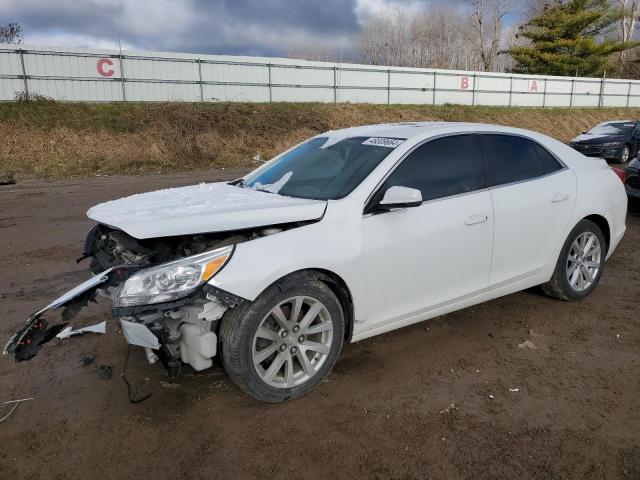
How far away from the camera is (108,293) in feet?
10.1

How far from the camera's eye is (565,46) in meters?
43.6

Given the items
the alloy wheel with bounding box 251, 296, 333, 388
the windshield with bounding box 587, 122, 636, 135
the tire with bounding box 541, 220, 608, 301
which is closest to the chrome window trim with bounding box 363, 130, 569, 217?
the tire with bounding box 541, 220, 608, 301

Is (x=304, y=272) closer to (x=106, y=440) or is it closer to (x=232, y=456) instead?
(x=232, y=456)

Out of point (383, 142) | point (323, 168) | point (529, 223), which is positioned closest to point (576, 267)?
point (529, 223)

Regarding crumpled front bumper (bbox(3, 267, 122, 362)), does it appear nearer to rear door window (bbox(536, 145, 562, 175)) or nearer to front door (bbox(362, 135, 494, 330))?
front door (bbox(362, 135, 494, 330))

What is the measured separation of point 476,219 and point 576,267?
154 cm

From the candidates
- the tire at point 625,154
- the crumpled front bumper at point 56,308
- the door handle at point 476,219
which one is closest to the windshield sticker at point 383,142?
the door handle at point 476,219

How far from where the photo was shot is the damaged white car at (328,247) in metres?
2.90

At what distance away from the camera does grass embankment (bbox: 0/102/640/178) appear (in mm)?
17062

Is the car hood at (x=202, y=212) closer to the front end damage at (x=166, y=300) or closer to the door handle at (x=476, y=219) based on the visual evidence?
the front end damage at (x=166, y=300)

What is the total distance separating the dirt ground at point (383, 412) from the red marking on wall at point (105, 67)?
19435 mm

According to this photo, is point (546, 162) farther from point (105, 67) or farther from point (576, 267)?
point (105, 67)

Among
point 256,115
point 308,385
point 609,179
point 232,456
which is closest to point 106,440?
point 232,456

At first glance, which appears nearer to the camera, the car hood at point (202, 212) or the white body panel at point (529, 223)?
the car hood at point (202, 212)
